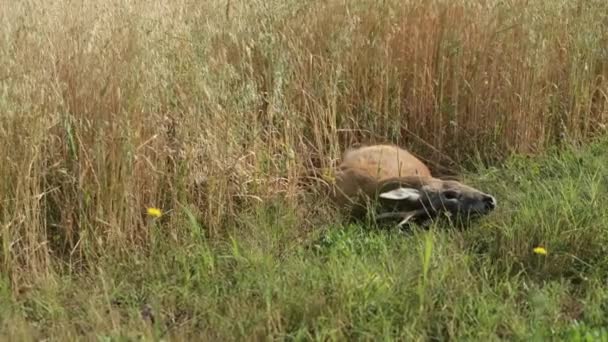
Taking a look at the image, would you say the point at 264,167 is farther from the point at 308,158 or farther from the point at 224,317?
the point at 224,317

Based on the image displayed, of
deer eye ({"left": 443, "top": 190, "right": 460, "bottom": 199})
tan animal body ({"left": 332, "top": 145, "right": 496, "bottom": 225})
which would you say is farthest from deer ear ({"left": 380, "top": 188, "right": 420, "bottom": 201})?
deer eye ({"left": 443, "top": 190, "right": 460, "bottom": 199})

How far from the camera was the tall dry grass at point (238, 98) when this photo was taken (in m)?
3.96

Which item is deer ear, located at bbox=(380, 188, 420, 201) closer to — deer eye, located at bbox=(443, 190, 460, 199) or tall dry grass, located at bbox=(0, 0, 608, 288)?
deer eye, located at bbox=(443, 190, 460, 199)

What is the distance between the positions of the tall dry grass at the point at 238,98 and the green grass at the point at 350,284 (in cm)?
25

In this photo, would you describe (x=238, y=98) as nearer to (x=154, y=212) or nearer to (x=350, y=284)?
(x=154, y=212)

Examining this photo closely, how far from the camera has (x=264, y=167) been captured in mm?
4516

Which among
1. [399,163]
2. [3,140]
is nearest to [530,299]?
[399,163]

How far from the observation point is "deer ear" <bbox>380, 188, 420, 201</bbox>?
430 centimetres

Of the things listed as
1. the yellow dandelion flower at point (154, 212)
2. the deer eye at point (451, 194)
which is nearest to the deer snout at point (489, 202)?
the deer eye at point (451, 194)

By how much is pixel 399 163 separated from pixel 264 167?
33.6 inches

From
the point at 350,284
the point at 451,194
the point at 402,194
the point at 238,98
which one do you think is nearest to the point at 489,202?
the point at 451,194

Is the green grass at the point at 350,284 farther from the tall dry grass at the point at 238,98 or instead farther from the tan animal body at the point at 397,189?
the tall dry grass at the point at 238,98

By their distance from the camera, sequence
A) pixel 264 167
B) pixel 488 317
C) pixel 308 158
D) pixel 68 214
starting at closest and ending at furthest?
pixel 488 317
pixel 68 214
pixel 264 167
pixel 308 158

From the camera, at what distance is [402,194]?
4.33m
